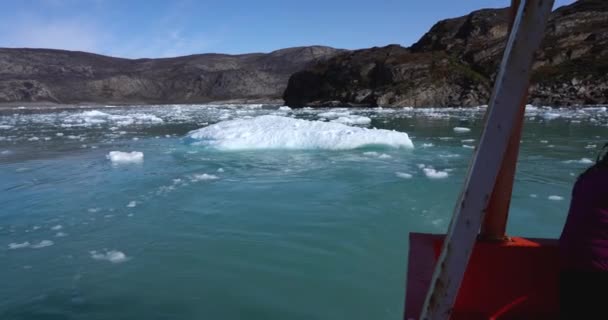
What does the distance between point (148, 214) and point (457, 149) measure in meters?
7.65

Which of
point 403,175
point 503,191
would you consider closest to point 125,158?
point 403,175

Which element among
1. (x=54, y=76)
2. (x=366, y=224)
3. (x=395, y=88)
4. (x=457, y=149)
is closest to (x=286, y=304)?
(x=366, y=224)

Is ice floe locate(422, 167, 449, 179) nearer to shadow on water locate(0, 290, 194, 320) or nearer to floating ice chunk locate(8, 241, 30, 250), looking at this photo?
shadow on water locate(0, 290, 194, 320)

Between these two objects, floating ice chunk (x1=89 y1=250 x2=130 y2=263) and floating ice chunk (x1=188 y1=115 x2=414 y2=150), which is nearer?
floating ice chunk (x1=89 y1=250 x2=130 y2=263)

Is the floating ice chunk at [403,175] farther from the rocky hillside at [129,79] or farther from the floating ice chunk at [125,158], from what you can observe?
the rocky hillside at [129,79]

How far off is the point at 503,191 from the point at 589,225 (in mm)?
309

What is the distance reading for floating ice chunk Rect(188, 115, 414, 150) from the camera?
10.4m

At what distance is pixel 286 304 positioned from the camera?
2.98 meters

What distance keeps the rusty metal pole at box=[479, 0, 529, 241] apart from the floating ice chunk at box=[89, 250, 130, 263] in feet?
10.3

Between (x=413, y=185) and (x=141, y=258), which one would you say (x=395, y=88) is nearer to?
(x=413, y=185)

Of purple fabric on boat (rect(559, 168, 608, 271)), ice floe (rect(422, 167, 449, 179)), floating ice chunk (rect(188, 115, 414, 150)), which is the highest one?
purple fabric on boat (rect(559, 168, 608, 271))

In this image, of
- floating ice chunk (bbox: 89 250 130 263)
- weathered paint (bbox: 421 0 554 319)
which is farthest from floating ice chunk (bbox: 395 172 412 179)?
weathered paint (bbox: 421 0 554 319)

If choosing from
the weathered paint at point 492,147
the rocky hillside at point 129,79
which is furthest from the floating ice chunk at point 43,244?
the rocky hillside at point 129,79

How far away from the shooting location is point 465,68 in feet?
137
